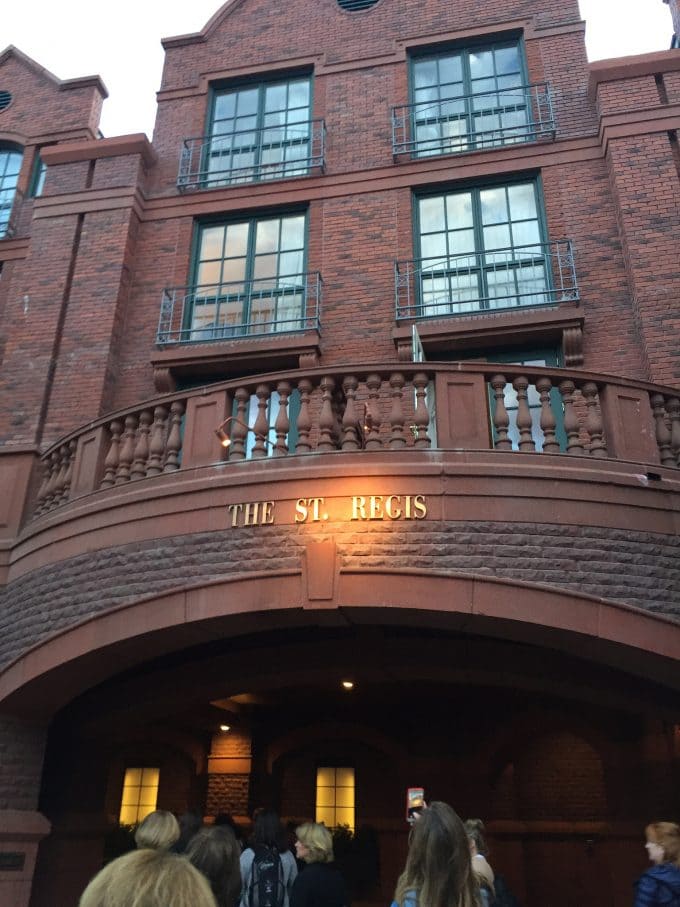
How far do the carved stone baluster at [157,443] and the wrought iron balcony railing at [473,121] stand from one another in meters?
6.76

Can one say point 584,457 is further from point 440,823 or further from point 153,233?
point 153,233

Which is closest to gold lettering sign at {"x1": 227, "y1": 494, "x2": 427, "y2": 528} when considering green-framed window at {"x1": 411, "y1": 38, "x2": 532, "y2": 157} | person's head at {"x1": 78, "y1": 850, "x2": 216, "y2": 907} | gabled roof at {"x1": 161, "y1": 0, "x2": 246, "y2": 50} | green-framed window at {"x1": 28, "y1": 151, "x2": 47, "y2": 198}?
person's head at {"x1": 78, "y1": 850, "x2": 216, "y2": 907}

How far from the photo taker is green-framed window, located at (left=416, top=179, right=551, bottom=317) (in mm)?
11578

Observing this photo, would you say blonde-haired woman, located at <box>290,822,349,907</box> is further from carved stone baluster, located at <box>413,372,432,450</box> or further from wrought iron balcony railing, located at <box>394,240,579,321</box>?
wrought iron balcony railing, located at <box>394,240,579,321</box>

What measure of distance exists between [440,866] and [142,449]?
6.33m

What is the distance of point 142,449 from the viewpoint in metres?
8.52

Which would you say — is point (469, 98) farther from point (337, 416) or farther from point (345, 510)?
point (345, 510)

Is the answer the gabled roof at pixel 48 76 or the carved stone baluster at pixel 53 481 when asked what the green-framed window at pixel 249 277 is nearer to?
the carved stone baluster at pixel 53 481

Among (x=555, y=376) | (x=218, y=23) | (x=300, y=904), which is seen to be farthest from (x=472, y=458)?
(x=218, y=23)

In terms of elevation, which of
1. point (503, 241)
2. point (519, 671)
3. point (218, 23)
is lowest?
point (519, 671)

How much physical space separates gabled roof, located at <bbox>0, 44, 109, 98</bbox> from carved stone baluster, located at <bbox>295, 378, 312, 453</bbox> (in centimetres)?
1097

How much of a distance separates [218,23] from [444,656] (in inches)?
515

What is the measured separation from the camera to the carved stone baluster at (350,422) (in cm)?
772

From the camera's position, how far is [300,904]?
4.89 m
